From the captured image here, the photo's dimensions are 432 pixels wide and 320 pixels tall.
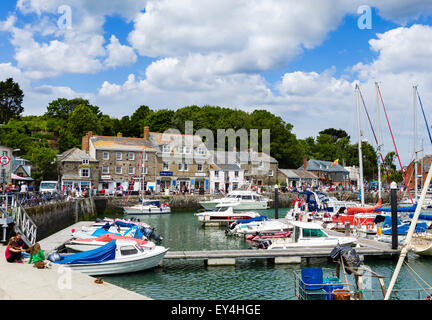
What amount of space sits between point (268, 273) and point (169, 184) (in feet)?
161

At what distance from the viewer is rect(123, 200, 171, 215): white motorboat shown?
173ft

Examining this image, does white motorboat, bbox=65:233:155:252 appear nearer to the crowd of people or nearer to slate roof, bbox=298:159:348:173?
the crowd of people

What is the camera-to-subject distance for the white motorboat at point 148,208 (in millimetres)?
52625

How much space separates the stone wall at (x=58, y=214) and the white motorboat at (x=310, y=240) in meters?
18.4

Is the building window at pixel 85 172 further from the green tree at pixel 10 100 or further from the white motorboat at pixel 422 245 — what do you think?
the white motorboat at pixel 422 245

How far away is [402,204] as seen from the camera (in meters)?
74.4

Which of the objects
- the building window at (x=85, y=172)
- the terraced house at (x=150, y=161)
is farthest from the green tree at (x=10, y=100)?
the building window at (x=85, y=172)

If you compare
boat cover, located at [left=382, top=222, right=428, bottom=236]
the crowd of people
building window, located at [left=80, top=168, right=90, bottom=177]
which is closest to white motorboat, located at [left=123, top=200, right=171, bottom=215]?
building window, located at [left=80, top=168, right=90, bottom=177]

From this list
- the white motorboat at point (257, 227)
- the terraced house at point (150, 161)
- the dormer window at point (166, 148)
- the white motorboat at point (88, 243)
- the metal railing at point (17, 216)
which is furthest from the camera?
the dormer window at point (166, 148)

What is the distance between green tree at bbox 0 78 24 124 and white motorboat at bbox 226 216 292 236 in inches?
3159

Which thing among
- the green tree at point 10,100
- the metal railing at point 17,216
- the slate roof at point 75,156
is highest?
the green tree at point 10,100

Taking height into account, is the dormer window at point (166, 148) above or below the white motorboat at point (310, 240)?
above

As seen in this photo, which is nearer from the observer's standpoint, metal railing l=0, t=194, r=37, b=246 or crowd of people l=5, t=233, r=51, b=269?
crowd of people l=5, t=233, r=51, b=269
